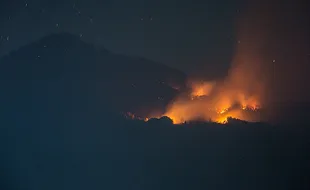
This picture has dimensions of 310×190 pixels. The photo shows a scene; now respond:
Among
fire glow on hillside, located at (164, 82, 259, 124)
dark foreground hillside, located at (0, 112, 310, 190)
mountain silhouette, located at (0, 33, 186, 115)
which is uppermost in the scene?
mountain silhouette, located at (0, 33, 186, 115)

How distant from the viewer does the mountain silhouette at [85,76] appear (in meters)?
15.1

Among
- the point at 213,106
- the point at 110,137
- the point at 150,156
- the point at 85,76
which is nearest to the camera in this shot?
the point at 150,156

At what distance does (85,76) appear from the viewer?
16.0 metres

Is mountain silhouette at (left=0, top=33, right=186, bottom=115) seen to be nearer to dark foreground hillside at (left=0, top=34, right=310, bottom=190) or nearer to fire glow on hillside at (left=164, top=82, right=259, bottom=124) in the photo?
dark foreground hillside at (left=0, top=34, right=310, bottom=190)

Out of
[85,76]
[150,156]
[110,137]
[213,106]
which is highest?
[85,76]

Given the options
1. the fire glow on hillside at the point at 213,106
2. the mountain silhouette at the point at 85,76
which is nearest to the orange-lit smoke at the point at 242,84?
the fire glow on hillside at the point at 213,106

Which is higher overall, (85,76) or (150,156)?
(85,76)

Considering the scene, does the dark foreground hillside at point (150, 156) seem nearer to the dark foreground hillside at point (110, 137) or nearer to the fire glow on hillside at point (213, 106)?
the dark foreground hillside at point (110, 137)

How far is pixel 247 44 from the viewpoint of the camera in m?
14.0

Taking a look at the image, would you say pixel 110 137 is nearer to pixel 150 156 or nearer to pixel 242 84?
pixel 150 156

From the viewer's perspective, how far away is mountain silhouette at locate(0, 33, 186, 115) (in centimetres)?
1509

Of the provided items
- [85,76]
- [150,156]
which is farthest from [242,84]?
[85,76]

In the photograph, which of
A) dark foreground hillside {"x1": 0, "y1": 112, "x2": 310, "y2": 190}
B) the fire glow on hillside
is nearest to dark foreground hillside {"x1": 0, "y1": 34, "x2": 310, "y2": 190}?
dark foreground hillside {"x1": 0, "y1": 112, "x2": 310, "y2": 190}

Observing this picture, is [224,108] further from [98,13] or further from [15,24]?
[15,24]
